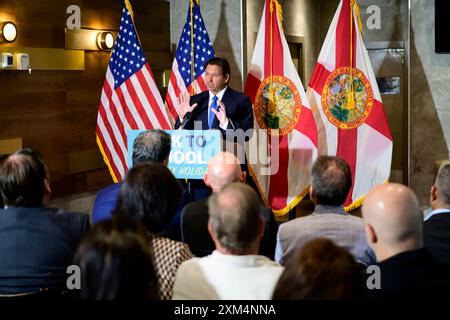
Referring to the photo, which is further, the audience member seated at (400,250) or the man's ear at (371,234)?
the man's ear at (371,234)

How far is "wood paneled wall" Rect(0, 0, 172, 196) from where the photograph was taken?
4.94 meters

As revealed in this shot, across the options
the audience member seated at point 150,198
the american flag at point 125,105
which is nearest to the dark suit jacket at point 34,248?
the audience member seated at point 150,198

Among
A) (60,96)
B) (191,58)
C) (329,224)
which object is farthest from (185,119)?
(329,224)

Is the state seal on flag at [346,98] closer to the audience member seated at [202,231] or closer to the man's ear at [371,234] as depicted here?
the audience member seated at [202,231]

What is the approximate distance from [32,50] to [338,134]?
8.43 ft

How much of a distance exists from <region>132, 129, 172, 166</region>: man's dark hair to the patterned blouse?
1.16 metres

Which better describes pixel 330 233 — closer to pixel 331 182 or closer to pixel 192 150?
pixel 331 182

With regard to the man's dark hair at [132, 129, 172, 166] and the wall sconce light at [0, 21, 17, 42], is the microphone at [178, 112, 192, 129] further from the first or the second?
the wall sconce light at [0, 21, 17, 42]

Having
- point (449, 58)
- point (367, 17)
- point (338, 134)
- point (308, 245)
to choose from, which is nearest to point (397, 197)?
point (308, 245)

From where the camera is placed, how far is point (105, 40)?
231 inches

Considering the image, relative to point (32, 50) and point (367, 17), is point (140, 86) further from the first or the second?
point (367, 17)

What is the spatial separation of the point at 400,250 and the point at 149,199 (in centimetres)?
92

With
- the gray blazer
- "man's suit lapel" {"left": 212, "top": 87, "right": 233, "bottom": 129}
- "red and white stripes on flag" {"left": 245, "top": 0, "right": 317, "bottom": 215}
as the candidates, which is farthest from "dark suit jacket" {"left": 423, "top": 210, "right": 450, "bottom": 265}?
"red and white stripes on flag" {"left": 245, "top": 0, "right": 317, "bottom": 215}

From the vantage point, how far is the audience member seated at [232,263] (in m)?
2.00
